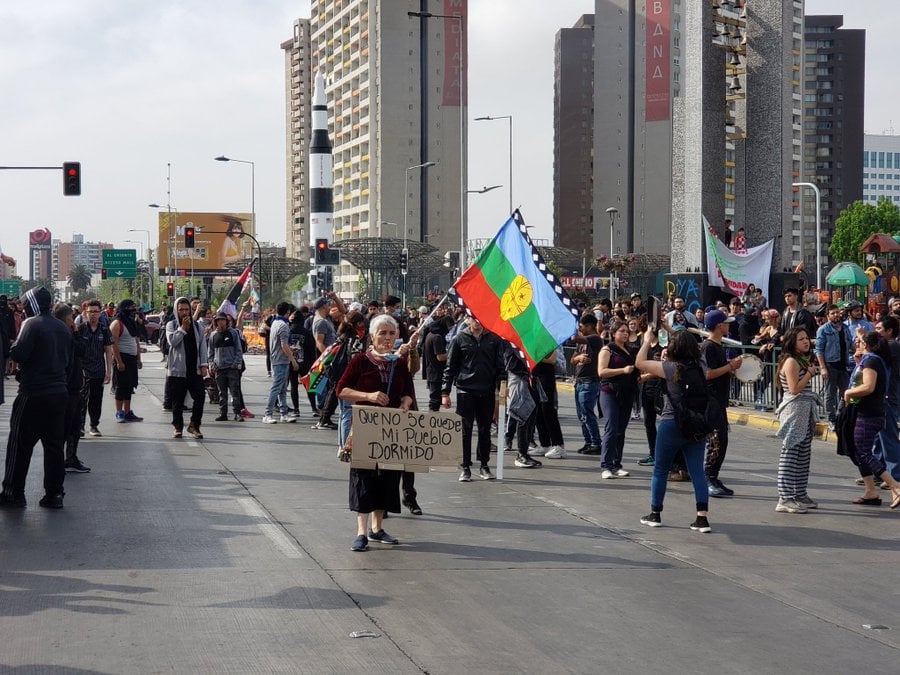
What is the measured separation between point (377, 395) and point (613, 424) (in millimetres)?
4511

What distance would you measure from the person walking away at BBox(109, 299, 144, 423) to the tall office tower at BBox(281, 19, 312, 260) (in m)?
131

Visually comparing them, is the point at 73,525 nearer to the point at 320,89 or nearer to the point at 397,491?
the point at 397,491

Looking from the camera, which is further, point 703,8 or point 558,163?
point 558,163

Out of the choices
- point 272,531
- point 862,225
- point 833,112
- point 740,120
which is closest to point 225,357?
point 272,531

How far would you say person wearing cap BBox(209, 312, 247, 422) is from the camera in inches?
742

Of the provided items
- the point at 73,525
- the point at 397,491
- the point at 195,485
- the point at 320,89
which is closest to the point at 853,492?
the point at 397,491

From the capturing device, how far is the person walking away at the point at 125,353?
17703 mm

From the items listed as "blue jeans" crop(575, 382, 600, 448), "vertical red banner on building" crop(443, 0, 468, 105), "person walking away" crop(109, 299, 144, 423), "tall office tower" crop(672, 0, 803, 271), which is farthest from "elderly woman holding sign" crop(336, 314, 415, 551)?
"vertical red banner on building" crop(443, 0, 468, 105)

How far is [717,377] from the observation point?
11281mm

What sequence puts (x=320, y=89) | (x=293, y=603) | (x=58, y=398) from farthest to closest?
(x=320, y=89) < (x=58, y=398) < (x=293, y=603)

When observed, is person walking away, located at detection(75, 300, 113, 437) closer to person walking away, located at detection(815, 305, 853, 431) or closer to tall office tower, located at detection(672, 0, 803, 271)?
person walking away, located at detection(815, 305, 853, 431)

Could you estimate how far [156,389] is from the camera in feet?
88.6

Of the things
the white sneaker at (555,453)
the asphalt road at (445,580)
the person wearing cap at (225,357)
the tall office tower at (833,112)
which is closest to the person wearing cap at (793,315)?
the white sneaker at (555,453)

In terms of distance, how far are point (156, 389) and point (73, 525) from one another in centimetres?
1783
